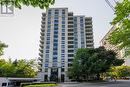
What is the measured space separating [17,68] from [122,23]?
52.1 metres

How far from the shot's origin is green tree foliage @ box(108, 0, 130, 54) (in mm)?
11398

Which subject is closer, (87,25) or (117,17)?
(117,17)

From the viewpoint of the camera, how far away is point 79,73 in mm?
56906

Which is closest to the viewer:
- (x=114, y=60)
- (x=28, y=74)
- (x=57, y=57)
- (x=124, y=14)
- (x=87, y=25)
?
(x=124, y=14)

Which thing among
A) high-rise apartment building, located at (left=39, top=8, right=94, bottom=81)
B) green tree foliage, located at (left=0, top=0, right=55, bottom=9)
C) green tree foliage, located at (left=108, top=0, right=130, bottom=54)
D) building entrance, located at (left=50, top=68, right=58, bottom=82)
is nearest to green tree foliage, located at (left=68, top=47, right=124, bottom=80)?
building entrance, located at (left=50, top=68, right=58, bottom=82)

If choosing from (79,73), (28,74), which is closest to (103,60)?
(79,73)

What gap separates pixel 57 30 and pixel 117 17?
8492cm

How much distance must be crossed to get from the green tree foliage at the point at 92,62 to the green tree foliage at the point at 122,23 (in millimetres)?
41836

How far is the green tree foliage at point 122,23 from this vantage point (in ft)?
37.4

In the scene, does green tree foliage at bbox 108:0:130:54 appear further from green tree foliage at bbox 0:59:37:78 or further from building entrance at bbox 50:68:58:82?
building entrance at bbox 50:68:58:82

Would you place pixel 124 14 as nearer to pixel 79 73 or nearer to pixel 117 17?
pixel 117 17

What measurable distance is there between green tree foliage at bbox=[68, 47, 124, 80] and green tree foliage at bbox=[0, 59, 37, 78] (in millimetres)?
14597

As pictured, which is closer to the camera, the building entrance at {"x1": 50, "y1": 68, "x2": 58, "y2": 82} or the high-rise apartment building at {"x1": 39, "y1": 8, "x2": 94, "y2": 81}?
the building entrance at {"x1": 50, "y1": 68, "x2": 58, "y2": 82}

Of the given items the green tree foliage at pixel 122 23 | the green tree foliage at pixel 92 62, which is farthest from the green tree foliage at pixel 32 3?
the green tree foliage at pixel 92 62
